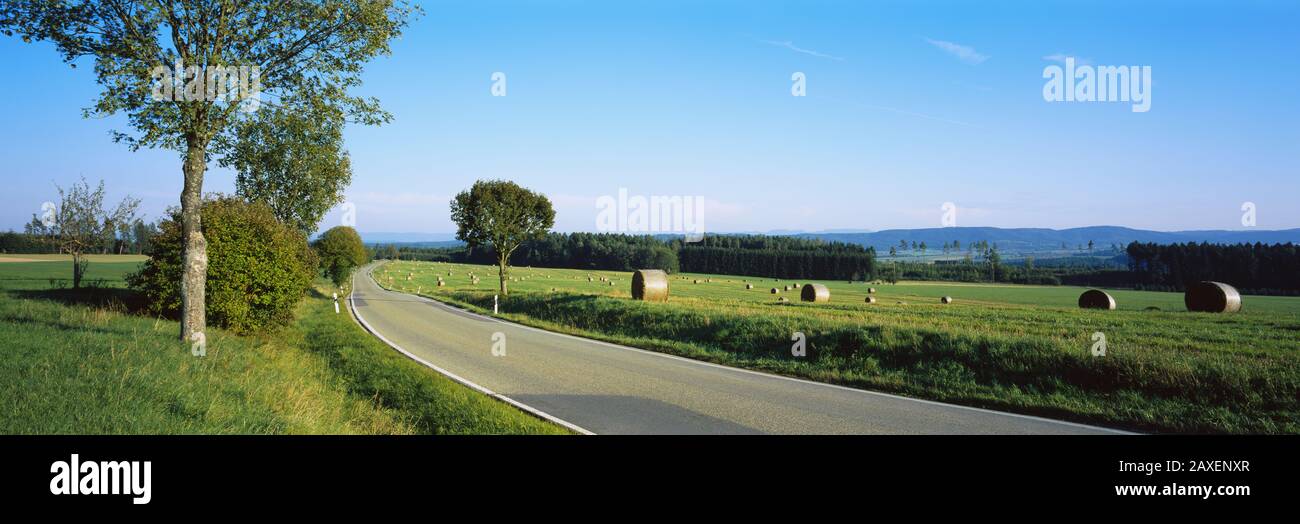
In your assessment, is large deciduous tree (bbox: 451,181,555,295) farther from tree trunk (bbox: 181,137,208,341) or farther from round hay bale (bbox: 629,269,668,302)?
tree trunk (bbox: 181,137,208,341)

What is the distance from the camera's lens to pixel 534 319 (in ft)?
82.5

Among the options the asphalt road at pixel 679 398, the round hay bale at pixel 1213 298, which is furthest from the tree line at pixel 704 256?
the asphalt road at pixel 679 398

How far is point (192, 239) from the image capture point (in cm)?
1160

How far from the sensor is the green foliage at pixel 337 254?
43562 millimetres

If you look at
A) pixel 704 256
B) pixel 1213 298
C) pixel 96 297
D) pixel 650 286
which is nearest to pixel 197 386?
pixel 96 297

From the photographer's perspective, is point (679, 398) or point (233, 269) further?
point (233, 269)

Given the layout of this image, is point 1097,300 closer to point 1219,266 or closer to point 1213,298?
point 1213,298

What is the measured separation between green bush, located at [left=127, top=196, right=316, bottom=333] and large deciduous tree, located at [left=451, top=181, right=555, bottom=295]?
2419 centimetres

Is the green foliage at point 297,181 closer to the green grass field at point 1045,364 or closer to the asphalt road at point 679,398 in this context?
the asphalt road at point 679,398

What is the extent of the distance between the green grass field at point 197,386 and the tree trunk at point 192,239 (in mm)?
523

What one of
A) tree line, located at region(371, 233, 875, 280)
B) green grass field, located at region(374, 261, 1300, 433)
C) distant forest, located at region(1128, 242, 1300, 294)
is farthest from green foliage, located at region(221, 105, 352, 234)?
distant forest, located at region(1128, 242, 1300, 294)

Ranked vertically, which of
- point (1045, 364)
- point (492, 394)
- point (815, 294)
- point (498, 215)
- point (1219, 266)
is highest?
point (498, 215)

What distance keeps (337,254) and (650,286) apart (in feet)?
89.0
